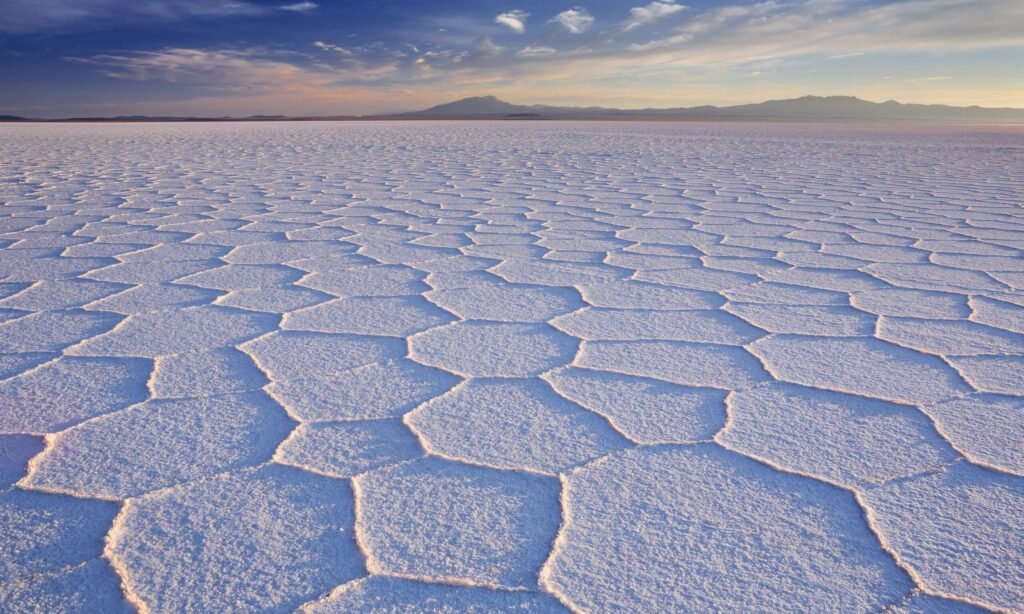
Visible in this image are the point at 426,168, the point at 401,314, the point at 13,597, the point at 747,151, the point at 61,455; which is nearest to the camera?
the point at 13,597

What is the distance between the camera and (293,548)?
958 millimetres

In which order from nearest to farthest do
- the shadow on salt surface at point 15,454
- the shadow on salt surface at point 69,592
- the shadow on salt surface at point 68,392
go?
the shadow on salt surface at point 69,592
the shadow on salt surface at point 15,454
the shadow on salt surface at point 68,392

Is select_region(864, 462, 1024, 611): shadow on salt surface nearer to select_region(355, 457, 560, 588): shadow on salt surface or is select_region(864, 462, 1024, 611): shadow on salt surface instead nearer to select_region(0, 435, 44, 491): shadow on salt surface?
select_region(355, 457, 560, 588): shadow on salt surface

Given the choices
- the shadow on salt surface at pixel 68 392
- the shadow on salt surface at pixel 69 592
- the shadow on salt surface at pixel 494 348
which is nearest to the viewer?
the shadow on salt surface at pixel 69 592

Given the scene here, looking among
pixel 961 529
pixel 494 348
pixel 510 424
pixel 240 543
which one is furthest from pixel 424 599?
pixel 494 348

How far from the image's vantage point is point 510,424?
1314 mm

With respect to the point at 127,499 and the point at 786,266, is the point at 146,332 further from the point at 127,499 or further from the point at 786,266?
the point at 786,266

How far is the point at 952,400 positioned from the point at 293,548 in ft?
3.87

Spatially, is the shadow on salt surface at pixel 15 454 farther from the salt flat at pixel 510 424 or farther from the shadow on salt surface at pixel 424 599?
the shadow on salt surface at pixel 424 599

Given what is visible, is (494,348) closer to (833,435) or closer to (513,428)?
(513,428)

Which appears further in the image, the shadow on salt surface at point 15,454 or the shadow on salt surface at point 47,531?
the shadow on salt surface at point 15,454

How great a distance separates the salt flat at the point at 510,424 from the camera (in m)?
0.91

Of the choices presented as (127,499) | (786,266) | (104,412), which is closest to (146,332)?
(104,412)

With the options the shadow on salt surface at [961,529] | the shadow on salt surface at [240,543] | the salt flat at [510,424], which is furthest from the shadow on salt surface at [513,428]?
the shadow on salt surface at [961,529]
